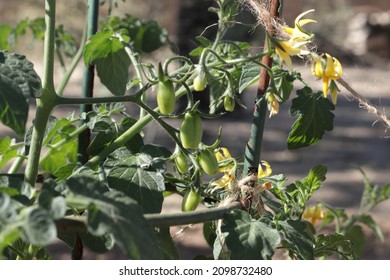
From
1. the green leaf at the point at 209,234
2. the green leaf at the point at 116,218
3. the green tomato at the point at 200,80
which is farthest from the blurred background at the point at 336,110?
the green leaf at the point at 116,218

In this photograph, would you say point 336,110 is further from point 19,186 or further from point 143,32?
point 19,186

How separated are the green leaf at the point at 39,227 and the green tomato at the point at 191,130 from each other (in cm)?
26

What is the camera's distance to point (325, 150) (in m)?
4.62

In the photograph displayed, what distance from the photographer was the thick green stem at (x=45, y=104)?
2.76 ft

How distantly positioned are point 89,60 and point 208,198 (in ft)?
0.86

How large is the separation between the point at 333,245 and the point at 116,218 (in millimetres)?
462

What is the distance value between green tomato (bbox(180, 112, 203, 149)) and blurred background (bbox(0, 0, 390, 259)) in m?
1.35

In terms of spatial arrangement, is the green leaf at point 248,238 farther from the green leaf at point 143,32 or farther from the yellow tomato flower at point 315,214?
the green leaf at point 143,32

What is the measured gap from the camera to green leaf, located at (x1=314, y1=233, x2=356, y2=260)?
95 centimetres

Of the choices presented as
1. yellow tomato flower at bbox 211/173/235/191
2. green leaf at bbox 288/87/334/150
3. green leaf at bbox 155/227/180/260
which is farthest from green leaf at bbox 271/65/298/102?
green leaf at bbox 155/227/180/260

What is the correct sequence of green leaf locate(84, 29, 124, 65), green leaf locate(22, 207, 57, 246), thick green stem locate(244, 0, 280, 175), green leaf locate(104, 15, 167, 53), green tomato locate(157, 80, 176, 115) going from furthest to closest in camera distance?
green leaf locate(104, 15, 167, 53), green leaf locate(84, 29, 124, 65), thick green stem locate(244, 0, 280, 175), green tomato locate(157, 80, 176, 115), green leaf locate(22, 207, 57, 246)

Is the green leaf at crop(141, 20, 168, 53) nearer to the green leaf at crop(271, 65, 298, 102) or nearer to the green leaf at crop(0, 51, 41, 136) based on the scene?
the green leaf at crop(271, 65, 298, 102)
